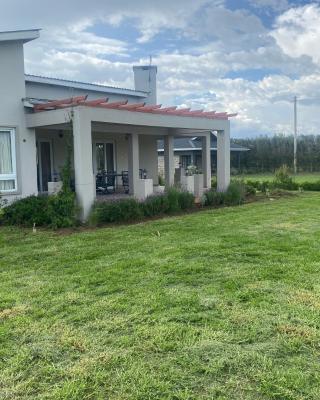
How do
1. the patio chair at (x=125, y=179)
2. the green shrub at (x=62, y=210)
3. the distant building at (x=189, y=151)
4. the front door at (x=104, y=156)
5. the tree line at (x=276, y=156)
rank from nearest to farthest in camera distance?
the green shrub at (x=62, y=210)
the patio chair at (x=125, y=179)
the front door at (x=104, y=156)
the distant building at (x=189, y=151)
the tree line at (x=276, y=156)

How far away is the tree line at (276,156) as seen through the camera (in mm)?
42375

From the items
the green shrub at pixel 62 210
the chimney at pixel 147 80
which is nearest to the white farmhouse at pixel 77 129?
the green shrub at pixel 62 210

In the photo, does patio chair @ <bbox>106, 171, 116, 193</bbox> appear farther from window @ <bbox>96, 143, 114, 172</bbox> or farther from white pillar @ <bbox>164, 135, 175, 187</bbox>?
white pillar @ <bbox>164, 135, 175, 187</bbox>

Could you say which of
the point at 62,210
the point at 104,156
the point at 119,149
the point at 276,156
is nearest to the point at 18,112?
the point at 62,210

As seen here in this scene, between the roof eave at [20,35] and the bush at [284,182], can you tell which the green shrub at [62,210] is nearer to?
the roof eave at [20,35]

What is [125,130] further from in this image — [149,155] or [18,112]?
[149,155]

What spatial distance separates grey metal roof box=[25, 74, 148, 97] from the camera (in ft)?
53.2

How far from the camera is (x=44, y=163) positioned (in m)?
16.8

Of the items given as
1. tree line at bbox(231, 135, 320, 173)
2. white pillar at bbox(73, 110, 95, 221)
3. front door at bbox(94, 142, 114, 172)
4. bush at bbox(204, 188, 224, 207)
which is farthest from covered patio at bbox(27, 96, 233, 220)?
tree line at bbox(231, 135, 320, 173)

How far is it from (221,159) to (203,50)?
709 centimetres

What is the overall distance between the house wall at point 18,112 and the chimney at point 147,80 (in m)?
9.09

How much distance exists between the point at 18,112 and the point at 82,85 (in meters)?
5.37

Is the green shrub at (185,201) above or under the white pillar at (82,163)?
under

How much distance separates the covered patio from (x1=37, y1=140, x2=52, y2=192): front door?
471mm
